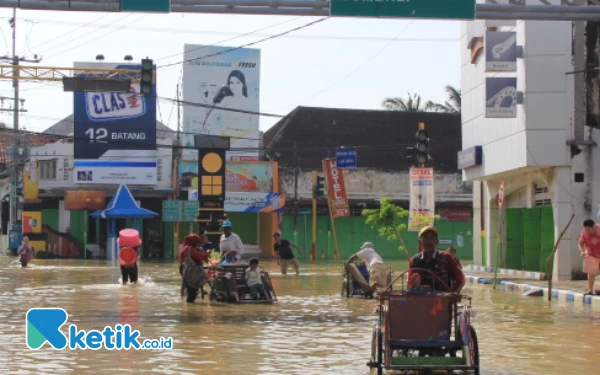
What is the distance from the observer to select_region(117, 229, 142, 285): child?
23641mm

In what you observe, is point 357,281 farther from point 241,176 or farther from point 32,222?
point 32,222

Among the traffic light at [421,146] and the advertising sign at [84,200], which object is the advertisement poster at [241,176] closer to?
the advertising sign at [84,200]

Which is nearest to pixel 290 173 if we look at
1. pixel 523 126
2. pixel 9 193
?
pixel 9 193

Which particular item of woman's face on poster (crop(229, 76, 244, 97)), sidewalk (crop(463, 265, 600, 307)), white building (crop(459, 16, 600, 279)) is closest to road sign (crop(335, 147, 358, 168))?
sidewalk (crop(463, 265, 600, 307))

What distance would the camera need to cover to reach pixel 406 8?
1644cm

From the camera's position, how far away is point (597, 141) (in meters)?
24.4

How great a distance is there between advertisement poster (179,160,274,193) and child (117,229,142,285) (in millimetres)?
25750

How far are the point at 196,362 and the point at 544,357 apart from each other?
3.97 metres

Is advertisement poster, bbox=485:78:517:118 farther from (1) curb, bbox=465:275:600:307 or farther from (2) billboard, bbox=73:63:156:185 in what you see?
(2) billboard, bbox=73:63:156:185

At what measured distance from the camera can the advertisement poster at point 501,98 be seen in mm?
25219

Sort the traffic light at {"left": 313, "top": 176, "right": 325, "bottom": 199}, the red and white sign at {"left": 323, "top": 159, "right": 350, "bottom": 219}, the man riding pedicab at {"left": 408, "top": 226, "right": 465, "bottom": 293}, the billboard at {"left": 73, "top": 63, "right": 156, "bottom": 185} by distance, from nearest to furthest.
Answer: the man riding pedicab at {"left": 408, "top": 226, "right": 465, "bottom": 293}, the red and white sign at {"left": 323, "top": 159, "right": 350, "bottom": 219}, the traffic light at {"left": 313, "top": 176, "right": 325, "bottom": 199}, the billboard at {"left": 73, "top": 63, "right": 156, "bottom": 185}

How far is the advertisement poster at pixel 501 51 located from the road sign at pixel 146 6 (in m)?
11.6

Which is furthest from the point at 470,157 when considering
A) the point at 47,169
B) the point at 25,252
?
the point at 47,169

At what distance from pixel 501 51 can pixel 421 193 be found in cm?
586
